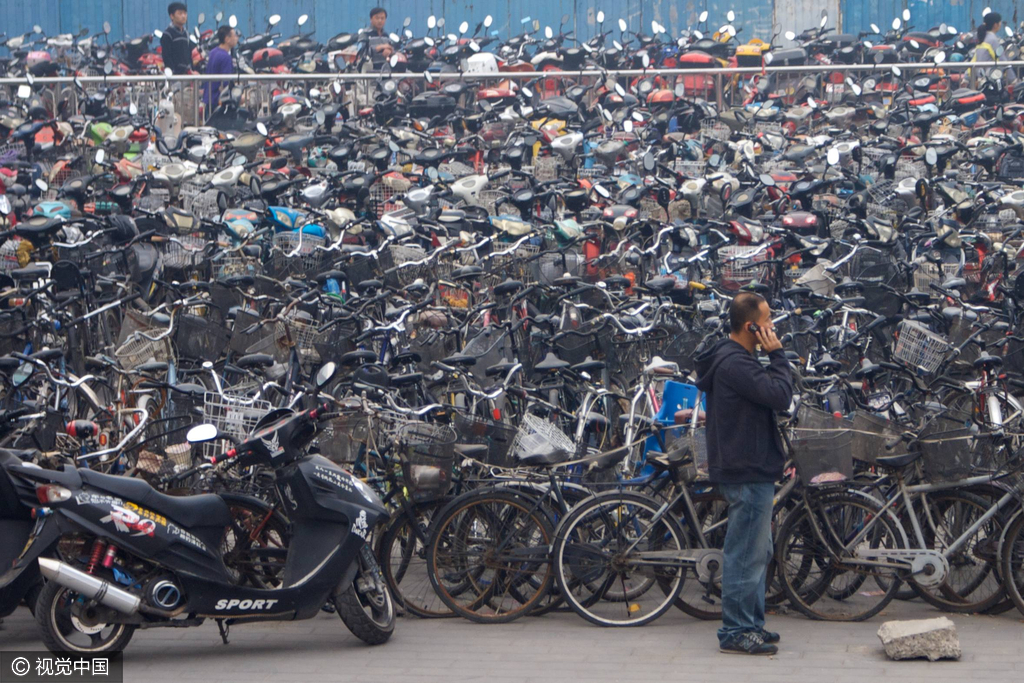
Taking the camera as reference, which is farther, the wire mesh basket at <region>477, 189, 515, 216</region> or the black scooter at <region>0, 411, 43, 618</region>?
the wire mesh basket at <region>477, 189, 515, 216</region>

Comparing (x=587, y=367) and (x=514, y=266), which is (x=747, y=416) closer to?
(x=587, y=367)

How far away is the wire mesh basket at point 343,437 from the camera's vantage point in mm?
6055

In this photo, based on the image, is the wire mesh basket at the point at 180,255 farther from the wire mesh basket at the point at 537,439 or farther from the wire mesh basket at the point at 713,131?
the wire mesh basket at the point at 713,131

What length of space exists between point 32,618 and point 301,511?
70.6 inches

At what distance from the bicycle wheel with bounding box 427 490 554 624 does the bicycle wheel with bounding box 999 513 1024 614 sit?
2.16 metres

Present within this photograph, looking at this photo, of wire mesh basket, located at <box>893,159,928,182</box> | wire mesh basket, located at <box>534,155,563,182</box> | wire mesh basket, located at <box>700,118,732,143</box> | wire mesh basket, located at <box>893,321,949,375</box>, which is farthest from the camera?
wire mesh basket, located at <box>700,118,732,143</box>

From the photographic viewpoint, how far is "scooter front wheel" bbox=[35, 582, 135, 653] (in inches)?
194

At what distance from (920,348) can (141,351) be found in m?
5.45

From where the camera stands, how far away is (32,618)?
6.00 meters

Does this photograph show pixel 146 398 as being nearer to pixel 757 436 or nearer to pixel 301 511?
pixel 301 511

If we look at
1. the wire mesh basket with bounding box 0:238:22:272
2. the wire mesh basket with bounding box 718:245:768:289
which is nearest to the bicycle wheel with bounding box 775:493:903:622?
the wire mesh basket with bounding box 718:245:768:289

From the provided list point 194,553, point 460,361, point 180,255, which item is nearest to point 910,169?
point 180,255

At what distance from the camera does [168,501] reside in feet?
16.9

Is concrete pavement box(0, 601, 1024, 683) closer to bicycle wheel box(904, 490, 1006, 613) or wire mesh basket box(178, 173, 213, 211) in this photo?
bicycle wheel box(904, 490, 1006, 613)
